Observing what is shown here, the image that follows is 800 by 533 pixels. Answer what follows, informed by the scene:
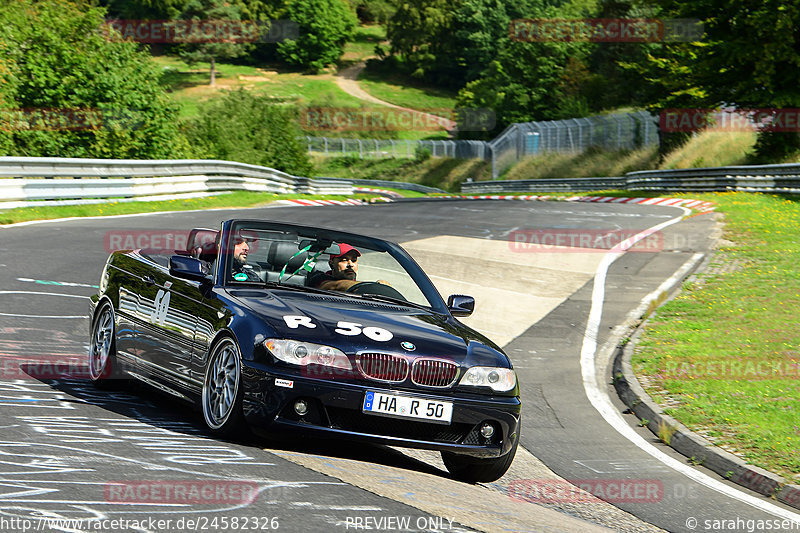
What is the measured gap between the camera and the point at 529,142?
228ft

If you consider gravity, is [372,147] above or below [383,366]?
below

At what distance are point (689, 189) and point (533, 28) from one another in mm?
57971

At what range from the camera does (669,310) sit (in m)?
14.5

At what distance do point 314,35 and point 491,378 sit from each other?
449 feet

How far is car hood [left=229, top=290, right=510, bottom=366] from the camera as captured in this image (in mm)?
6117

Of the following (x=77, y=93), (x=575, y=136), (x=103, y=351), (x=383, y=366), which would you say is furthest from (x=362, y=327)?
(x=575, y=136)

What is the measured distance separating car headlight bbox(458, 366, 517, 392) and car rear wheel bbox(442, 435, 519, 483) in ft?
1.27

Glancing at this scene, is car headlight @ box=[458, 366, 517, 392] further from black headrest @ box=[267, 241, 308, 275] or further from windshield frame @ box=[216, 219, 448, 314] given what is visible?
black headrest @ box=[267, 241, 308, 275]

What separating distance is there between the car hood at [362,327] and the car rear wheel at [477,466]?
621mm

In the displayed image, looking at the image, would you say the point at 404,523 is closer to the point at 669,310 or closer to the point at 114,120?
the point at 669,310

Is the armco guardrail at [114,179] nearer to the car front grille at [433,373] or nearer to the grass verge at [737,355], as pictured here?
the grass verge at [737,355]

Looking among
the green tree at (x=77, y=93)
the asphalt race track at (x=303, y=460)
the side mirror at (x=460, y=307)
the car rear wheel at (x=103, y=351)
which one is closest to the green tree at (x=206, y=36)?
the green tree at (x=77, y=93)

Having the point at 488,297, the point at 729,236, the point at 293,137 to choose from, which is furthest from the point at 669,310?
the point at 293,137

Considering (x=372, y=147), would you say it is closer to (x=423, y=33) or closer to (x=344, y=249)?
(x=423, y=33)
